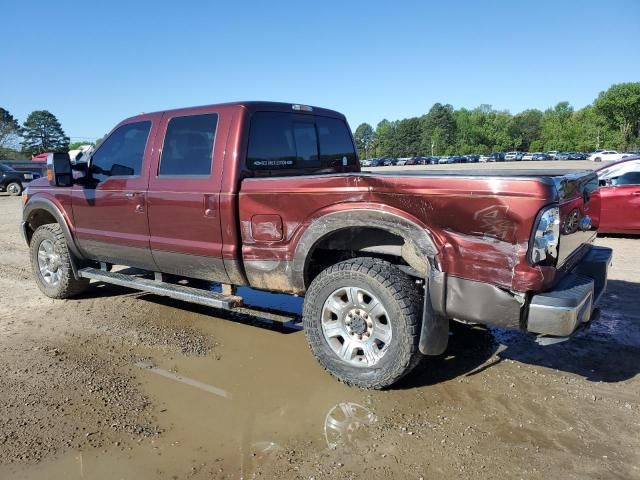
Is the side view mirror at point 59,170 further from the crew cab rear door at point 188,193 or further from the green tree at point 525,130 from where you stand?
the green tree at point 525,130

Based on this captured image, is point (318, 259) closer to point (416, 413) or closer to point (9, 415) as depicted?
point (416, 413)

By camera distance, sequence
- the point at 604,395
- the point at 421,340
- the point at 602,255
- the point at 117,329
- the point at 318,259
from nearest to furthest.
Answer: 1. the point at 421,340
2. the point at 604,395
3. the point at 602,255
4. the point at 318,259
5. the point at 117,329

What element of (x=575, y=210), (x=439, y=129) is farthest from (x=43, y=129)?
(x=575, y=210)

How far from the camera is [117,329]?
513cm

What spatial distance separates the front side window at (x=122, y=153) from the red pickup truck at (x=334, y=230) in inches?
0.6

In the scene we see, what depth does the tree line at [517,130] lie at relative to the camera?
94875mm

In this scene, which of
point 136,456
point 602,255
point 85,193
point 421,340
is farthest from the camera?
point 85,193

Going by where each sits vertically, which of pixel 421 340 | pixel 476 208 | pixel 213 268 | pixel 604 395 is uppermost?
pixel 476 208

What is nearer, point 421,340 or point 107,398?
point 421,340

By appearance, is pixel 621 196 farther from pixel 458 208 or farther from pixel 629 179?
pixel 458 208

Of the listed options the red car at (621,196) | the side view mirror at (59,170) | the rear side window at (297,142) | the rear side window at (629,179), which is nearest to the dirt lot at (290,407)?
the side view mirror at (59,170)

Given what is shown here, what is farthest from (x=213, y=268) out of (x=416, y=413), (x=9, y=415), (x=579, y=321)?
(x=579, y=321)

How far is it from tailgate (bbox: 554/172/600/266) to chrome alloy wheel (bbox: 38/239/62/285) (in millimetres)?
5379

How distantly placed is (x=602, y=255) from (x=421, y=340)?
5.71 feet
